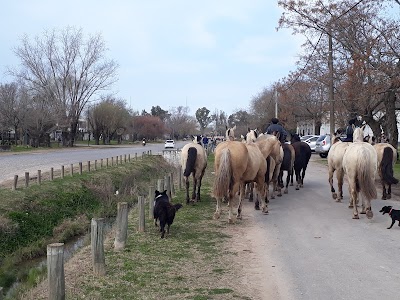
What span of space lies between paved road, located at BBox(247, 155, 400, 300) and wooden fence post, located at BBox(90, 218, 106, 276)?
8.69 ft

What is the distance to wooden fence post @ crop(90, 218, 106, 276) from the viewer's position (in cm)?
690

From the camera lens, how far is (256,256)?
7770 millimetres

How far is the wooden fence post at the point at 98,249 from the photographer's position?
6.90 meters

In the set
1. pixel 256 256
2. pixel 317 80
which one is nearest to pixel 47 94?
pixel 317 80

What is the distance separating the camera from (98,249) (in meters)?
6.97

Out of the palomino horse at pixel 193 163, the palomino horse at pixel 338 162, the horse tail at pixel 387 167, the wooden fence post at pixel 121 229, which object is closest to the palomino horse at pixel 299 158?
the palomino horse at pixel 338 162

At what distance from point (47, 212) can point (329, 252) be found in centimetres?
922

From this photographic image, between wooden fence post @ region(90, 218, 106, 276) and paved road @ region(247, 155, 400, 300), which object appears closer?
paved road @ region(247, 155, 400, 300)

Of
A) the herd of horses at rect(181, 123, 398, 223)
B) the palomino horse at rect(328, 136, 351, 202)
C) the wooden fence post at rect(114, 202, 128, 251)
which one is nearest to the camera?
the wooden fence post at rect(114, 202, 128, 251)

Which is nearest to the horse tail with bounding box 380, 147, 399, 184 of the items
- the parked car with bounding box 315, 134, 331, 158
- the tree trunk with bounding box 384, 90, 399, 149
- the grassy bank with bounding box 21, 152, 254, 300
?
the grassy bank with bounding box 21, 152, 254, 300

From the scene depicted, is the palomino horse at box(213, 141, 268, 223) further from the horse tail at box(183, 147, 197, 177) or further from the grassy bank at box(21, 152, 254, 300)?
the horse tail at box(183, 147, 197, 177)

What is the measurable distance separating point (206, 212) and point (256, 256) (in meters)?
4.43

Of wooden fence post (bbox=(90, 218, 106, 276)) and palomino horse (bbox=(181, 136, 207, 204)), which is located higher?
palomino horse (bbox=(181, 136, 207, 204))

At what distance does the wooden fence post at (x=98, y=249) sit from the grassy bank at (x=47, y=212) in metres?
3.09
